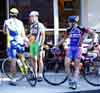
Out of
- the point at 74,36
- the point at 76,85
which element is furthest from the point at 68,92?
the point at 74,36

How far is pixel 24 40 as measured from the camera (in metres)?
13.7

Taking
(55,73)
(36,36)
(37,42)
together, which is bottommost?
(55,73)

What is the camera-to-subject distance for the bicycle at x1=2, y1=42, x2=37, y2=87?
43.5ft

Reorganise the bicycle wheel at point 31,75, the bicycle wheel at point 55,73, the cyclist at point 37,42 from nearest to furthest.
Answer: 1. the bicycle wheel at point 31,75
2. the bicycle wheel at point 55,73
3. the cyclist at point 37,42

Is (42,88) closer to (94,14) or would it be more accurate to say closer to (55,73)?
(55,73)

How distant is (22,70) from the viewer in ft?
43.7

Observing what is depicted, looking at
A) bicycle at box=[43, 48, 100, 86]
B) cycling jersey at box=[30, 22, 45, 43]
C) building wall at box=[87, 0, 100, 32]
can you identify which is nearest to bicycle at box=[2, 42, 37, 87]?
bicycle at box=[43, 48, 100, 86]

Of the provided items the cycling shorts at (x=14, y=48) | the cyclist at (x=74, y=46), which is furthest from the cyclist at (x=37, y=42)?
the cyclist at (x=74, y=46)

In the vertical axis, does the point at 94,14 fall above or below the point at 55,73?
above

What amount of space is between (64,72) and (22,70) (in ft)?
3.69

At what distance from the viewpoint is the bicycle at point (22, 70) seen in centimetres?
1325

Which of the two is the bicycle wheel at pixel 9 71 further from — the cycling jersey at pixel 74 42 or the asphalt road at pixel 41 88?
the cycling jersey at pixel 74 42

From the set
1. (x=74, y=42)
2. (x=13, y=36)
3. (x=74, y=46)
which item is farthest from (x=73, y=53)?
(x=13, y=36)

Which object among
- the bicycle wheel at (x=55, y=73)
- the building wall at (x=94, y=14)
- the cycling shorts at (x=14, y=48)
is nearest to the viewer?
the cycling shorts at (x=14, y=48)
